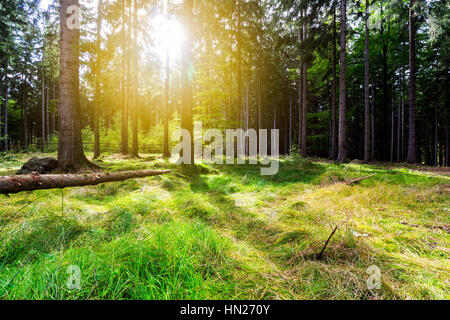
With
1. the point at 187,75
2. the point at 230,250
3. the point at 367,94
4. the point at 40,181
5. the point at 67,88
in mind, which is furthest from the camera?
the point at 367,94

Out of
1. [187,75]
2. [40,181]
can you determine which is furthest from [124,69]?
[40,181]

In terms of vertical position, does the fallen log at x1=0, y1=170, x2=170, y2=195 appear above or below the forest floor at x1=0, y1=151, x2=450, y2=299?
above

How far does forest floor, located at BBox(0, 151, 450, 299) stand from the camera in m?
1.23

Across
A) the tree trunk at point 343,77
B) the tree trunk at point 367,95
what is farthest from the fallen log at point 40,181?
the tree trunk at point 367,95

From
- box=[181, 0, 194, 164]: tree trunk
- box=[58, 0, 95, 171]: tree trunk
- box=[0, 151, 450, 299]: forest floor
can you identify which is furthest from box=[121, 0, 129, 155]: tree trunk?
box=[0, 151, 450, 299]: forest floor

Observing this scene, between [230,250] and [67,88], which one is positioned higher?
[67,88]

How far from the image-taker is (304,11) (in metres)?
12.2

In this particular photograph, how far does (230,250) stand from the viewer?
1726mm

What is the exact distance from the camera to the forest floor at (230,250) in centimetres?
123

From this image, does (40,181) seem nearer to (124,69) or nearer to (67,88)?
(67,88)

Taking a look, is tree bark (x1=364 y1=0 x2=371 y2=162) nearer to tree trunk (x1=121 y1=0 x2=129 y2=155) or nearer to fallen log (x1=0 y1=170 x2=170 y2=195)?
fallen log (x1=0 y1=170 x2=170 y2=195)
